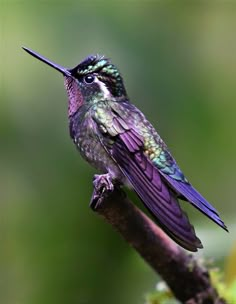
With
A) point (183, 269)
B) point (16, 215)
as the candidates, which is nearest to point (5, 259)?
point (16, 215)

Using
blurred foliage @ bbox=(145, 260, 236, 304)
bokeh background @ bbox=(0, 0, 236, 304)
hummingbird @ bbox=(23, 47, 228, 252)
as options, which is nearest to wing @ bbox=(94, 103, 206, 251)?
hummingbird @ bbox=(23, 47, 228, 252)

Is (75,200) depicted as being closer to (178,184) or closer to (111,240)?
(111,240)

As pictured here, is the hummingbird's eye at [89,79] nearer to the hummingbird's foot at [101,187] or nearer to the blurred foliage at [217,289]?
the hummingbird's foot at [101,187]

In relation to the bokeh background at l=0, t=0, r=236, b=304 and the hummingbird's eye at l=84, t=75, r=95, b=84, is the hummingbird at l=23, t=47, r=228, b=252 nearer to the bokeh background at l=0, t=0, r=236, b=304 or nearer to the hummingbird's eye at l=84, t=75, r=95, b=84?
the hummingbird's eye at l=84, t=75, r=95, b=84

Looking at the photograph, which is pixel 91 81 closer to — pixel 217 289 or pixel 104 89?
pixel 104 89

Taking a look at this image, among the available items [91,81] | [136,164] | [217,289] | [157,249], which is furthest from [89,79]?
[217,289]

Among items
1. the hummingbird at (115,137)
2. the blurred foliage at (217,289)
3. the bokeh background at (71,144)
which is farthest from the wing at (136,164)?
the bokeh background at (71,144)

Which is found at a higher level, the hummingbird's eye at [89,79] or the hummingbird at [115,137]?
the hummingbird's eye at [89,79]
